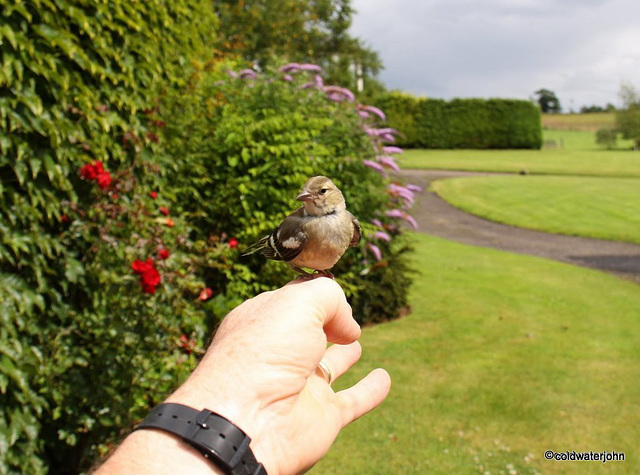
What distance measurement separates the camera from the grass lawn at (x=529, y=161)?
36875 millimetres

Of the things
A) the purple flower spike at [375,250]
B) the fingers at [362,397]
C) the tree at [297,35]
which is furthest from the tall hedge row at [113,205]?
the tree at [297,35]

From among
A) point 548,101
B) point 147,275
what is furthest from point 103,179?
point 548,101

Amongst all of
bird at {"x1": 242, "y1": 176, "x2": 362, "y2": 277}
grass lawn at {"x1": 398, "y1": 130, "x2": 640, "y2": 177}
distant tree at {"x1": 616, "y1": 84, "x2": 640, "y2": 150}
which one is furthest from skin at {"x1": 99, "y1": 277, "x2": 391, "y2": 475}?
distant tree at {"x1": 616, "y1": 84, "x2": 640, "y2": 150}

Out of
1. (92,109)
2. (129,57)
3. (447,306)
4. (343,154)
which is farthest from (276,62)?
(447,306)

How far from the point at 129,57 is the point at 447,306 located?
6.93 meters

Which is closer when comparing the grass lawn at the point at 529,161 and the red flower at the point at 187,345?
the red flower at the point at 187,345

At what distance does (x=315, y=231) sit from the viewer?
250 cm

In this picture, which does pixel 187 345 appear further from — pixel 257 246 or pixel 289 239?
pixel 289 239

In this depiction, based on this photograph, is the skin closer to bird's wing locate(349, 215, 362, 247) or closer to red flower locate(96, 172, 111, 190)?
bird's wing locate(349, 215, 362, 247)

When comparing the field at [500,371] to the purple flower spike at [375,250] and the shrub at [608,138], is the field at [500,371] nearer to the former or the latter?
the purple flower spike at [375,250]

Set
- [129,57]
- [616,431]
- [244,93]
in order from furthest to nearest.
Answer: [244,93], [616,431], [129,57]

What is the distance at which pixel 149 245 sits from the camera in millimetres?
4684

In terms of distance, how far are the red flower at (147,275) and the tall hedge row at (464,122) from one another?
45.8 meters

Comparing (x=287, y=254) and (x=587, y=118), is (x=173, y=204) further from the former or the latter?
(x=587, y=118)
